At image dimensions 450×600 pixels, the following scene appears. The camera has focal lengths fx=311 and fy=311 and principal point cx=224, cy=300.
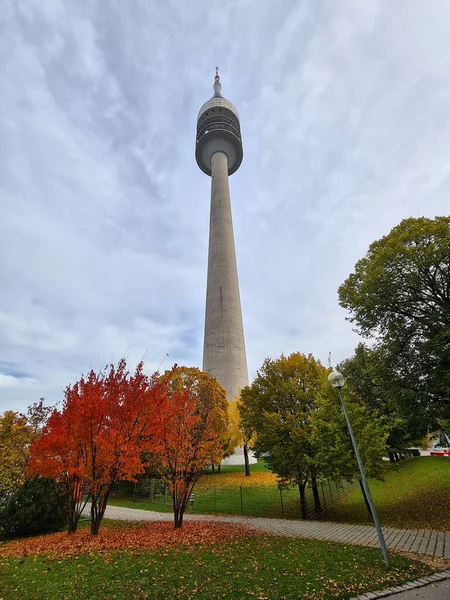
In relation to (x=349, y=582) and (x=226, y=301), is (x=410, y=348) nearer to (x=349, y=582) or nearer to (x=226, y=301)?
(x=349, y=582)

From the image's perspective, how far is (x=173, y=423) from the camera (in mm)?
13797

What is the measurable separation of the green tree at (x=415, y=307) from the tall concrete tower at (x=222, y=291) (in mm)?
25414

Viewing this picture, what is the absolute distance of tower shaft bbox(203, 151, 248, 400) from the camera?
4081 centimetres

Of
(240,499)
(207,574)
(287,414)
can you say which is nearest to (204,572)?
(207,574)

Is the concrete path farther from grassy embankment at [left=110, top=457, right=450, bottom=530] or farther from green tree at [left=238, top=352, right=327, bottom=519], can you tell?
green tree at [left=238, top=352, right=327, bottom=519]

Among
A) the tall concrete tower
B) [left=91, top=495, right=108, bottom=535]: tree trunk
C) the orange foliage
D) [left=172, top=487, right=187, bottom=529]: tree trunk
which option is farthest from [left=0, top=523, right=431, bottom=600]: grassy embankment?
the tall concrete tower

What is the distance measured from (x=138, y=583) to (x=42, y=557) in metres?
3.97

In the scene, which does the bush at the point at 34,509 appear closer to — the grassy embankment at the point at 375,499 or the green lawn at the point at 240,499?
the green lawn at the point at 240,499

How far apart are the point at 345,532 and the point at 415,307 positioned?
10.8 metres

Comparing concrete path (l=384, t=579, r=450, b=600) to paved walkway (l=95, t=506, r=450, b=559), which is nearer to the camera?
concrete path (l=384, t=579, r=450, b=600)

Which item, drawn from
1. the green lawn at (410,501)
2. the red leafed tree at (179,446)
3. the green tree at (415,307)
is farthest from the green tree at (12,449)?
the green tree at (415,307)

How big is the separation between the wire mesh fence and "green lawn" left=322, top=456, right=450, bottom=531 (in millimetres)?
1285

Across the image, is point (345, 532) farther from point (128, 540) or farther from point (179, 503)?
point (128, 540)

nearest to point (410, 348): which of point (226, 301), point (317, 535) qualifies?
point (317, 535)
